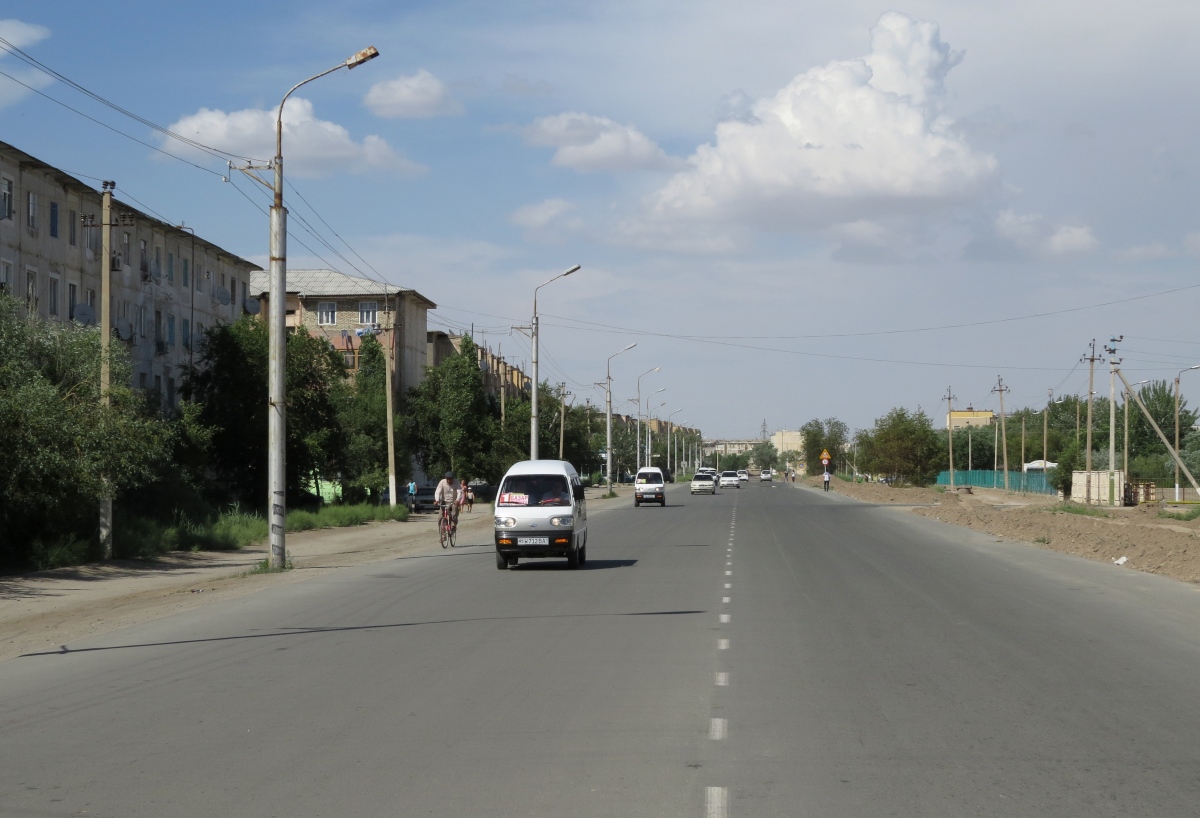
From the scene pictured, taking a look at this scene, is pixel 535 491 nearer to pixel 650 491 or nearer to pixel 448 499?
pixel 448 499

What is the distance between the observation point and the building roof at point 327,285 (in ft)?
301

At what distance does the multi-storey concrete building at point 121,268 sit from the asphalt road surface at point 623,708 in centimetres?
2718

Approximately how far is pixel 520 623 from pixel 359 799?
808 cm

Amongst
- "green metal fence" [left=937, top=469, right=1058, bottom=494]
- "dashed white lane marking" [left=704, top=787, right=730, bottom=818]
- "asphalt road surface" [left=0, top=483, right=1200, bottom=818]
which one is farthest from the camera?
"green metal fence" [left=937, top=469, right=1058, bottom=494]


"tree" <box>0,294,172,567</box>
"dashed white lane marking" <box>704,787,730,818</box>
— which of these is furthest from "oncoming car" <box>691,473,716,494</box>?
"dashed white lane marking" <box>704,787,730,818</box>

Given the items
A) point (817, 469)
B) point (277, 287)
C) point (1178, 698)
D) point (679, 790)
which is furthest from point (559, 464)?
point (817, 469)

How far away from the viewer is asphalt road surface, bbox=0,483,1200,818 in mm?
6332

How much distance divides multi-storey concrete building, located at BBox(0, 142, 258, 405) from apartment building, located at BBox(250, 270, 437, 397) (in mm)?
23683

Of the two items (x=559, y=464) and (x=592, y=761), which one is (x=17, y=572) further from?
(x=592, y=761)

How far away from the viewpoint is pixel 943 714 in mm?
8555

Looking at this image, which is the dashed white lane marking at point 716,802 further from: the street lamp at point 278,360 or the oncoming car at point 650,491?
the oncoming car at point 650,491

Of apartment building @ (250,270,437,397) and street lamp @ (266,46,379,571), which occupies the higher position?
apartment building @ (250,270,437,397)

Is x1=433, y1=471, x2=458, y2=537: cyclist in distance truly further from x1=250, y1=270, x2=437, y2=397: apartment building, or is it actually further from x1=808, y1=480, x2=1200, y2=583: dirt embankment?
x1=250, y1=270, x2=437, y2=397: apartment building

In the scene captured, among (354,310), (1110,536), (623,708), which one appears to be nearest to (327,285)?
(354,310)
